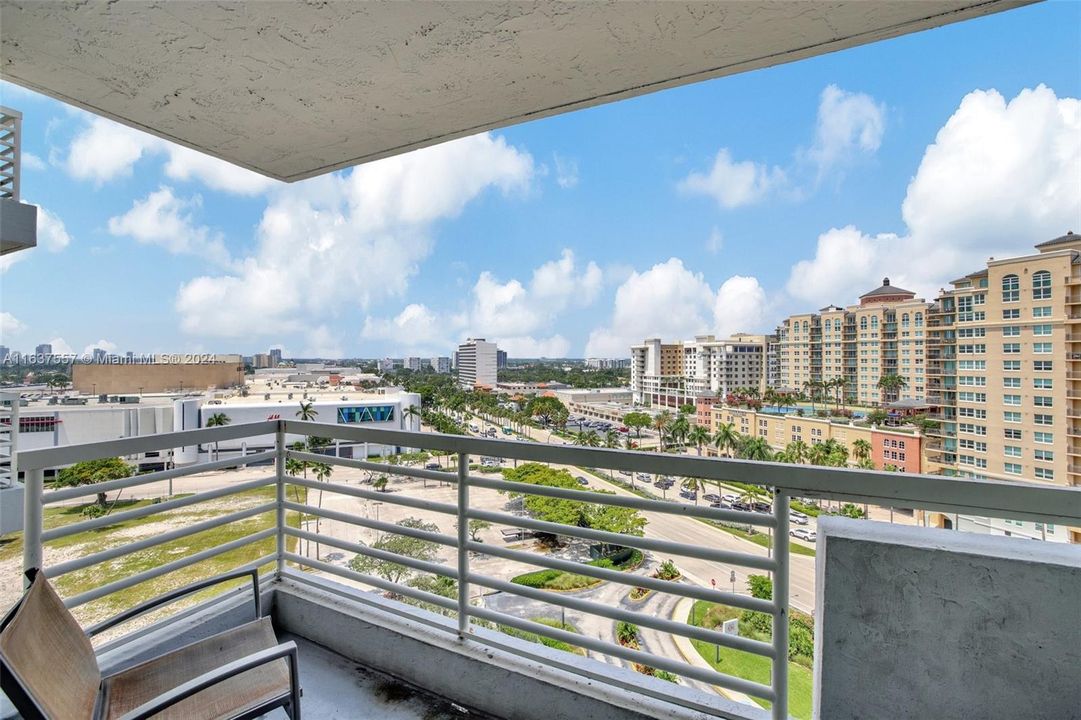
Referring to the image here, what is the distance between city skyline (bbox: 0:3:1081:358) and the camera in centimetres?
361

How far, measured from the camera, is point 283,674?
1.32m

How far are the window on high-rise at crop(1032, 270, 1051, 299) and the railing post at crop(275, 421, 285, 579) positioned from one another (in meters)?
5.77

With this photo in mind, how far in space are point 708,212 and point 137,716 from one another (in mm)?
15181

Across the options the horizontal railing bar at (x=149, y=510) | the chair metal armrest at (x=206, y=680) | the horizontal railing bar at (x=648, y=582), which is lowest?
the chair metal armrest at (x=206, y=680)

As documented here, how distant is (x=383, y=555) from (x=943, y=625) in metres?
1.88

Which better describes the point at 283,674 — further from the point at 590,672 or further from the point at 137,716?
the point at 590,672

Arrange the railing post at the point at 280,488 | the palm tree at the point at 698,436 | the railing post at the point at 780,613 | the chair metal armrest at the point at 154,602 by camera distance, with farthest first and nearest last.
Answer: the palm tree at the point at 698,436 < the railing post at the point at 280,488 < the chair metal armrest at the point at 154,602 < the railing post at the point at 780,613

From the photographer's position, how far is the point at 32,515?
1526mm

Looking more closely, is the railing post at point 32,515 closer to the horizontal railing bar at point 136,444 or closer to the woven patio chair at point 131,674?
the horizontal railing bar at point 136,444

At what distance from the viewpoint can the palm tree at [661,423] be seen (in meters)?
5.72

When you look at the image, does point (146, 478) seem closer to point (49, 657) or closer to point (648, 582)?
point (49, 657)

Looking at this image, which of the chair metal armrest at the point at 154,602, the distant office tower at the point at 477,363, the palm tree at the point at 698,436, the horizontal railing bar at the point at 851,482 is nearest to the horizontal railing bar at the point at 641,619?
the horizontal railing bar at the point at 851,482

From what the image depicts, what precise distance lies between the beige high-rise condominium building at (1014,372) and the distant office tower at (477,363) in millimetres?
6477

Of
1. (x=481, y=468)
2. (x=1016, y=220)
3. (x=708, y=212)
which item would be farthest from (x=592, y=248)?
(x=481, y=468)
